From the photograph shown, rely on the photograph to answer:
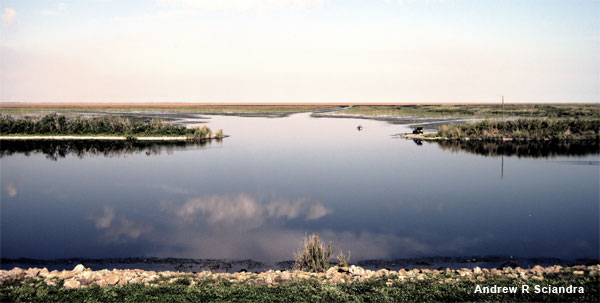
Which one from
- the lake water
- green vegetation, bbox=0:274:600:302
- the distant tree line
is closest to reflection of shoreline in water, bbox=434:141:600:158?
the lake water

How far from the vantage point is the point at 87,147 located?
133ft

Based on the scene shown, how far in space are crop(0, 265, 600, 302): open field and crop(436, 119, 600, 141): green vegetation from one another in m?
38.2

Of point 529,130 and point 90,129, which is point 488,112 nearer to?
point 529,130

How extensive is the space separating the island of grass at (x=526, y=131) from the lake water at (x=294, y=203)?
805 centimetres

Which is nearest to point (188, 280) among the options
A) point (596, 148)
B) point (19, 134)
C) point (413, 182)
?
point (413, 182)

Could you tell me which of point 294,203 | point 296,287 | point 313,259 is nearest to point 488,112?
point 294,203

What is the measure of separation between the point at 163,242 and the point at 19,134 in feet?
141

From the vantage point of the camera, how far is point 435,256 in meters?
13.2

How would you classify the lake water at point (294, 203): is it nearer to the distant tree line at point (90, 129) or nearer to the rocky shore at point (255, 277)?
the rocky shore at point (255, 277)

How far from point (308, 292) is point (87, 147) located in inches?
1506

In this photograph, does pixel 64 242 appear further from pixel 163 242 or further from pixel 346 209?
pixel 346 209

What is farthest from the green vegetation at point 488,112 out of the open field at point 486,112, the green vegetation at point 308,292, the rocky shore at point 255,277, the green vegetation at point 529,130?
the green vegetation at point 308,292

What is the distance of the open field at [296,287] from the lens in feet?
27.6

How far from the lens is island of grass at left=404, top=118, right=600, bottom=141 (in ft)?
145
